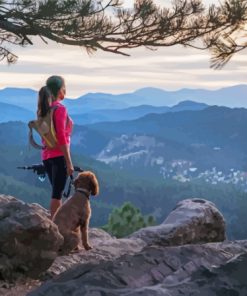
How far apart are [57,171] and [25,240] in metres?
1.27

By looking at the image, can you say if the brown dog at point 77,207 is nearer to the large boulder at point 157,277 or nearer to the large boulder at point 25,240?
the large boulder at point 25,240

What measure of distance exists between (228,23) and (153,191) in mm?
131092

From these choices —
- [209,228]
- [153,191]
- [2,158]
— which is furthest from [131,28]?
[2,158]

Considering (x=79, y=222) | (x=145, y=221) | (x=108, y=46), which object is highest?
Result: (x=108, y=46)

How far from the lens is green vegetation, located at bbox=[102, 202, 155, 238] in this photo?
21500mm

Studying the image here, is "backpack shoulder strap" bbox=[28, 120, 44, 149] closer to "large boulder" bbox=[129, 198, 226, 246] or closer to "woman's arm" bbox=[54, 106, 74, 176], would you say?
"woman's arm" bbox=[54, 106, 74, 176]

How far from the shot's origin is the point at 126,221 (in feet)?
73.8

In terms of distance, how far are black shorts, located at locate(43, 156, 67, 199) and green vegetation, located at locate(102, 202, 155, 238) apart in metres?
13.5

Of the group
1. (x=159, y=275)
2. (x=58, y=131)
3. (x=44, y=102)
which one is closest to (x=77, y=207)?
(x=58, y=131)

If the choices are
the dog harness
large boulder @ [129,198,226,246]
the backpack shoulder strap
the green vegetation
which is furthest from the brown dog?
the green vegetation

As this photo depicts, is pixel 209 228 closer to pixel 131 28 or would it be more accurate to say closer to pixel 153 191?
pixel 131 28

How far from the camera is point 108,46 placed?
11250mm

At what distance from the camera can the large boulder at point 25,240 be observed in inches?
243

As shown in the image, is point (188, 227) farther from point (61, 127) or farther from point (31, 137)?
point (61, 127)
